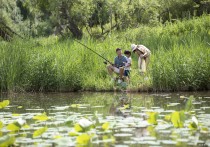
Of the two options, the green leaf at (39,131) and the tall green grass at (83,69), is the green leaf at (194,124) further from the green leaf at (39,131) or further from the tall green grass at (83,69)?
the tall green grass at (83,69)

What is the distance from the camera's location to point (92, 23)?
34281mm

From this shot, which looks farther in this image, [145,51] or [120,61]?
[145,51]

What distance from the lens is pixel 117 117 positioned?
9.86 m

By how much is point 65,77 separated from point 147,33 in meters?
11.3

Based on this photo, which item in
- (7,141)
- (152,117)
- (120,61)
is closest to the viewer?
(7,141)

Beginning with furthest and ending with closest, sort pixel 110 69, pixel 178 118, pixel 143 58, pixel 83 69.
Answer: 1. pixel 83 69
2. pixel 143 58
3. pixel 110 69
4. pixel 178 118

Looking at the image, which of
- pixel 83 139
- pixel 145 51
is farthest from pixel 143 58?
pixel 83 139

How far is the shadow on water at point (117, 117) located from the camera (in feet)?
24.6

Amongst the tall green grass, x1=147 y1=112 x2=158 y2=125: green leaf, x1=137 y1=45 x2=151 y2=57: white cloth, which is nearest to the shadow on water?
x1=147 y1=112 x2=158 y2=125: green leaf

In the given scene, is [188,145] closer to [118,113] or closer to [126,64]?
[118,113]

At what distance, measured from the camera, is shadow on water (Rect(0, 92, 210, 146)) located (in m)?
7.49

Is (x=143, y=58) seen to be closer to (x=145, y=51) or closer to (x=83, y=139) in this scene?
(x=145, y=51)

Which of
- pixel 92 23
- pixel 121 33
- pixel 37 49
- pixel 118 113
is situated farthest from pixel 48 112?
pixel 92 23

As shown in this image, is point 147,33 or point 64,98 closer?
point 64,98
